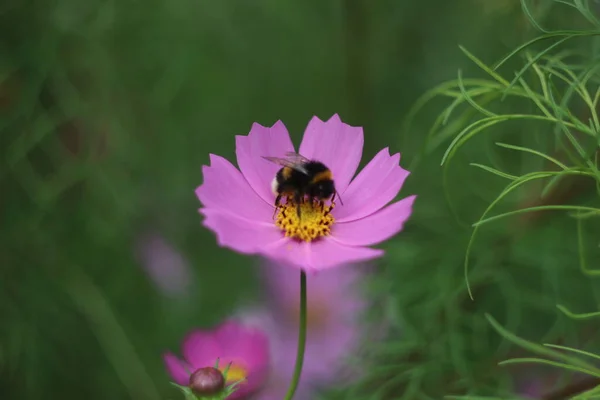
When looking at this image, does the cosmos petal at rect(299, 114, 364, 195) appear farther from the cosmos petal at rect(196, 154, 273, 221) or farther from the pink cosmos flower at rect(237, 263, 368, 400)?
the pink cosmos flower at rect(237, 263, 368, 400)

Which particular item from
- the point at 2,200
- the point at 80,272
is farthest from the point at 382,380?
the point at 2,200

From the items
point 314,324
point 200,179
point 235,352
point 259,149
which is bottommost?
point 314,324

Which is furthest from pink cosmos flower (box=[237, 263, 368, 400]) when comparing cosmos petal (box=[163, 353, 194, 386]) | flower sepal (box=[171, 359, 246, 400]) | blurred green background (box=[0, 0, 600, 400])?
flower sepal (box=[171, 359, 246, 400])

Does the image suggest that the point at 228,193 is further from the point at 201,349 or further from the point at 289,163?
the point at 201,349

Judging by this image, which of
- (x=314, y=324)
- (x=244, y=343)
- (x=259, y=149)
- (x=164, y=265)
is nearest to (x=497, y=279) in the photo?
(x=244, y=343)

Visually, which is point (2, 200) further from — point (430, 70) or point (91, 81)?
point (430, 70)

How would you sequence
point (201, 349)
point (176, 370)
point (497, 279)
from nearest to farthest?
point (176, 370) → point (201, 349) → point (497, 279)

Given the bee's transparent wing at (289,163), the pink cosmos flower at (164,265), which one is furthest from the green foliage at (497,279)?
the pink cosmos flower at (164,265)

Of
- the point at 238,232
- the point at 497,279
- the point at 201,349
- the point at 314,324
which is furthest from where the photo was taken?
the point at 314,324

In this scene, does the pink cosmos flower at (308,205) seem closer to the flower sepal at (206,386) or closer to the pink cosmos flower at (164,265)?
the flower sepal at (206,386)
